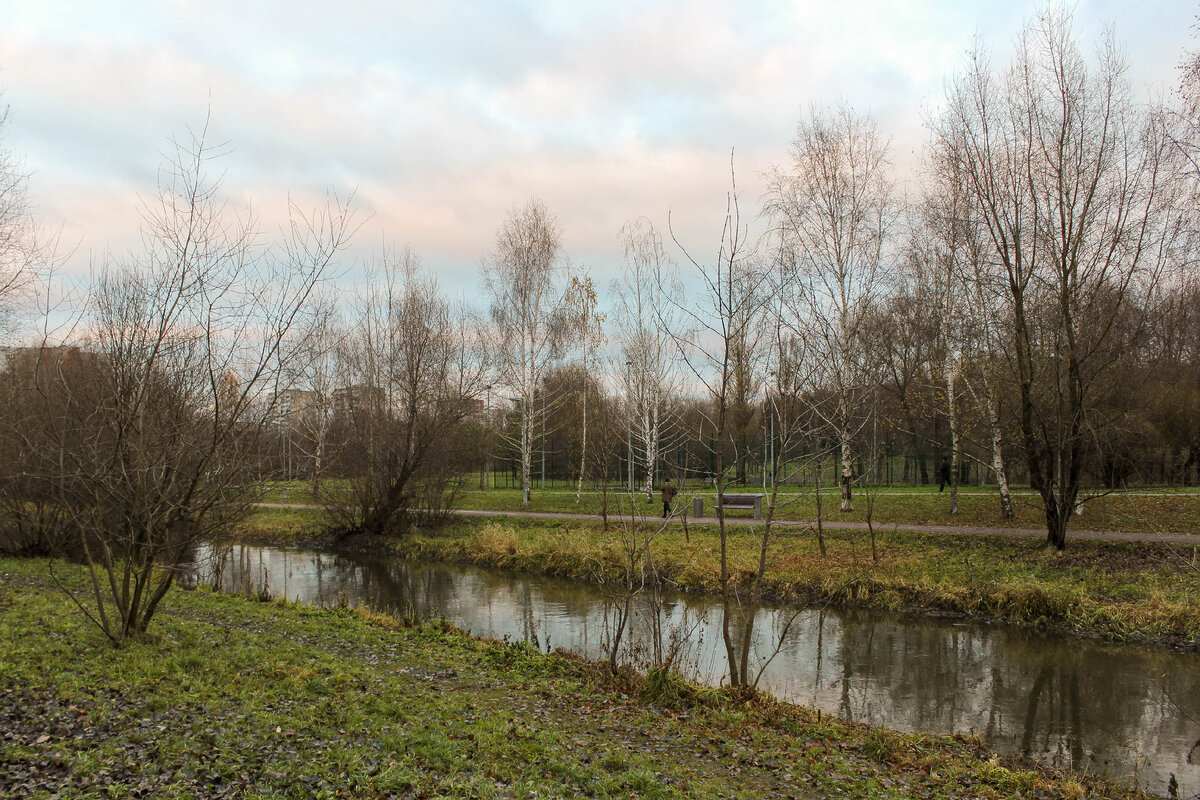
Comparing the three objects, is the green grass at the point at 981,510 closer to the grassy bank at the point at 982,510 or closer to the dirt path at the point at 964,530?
the grassy bank at the point at 982,510

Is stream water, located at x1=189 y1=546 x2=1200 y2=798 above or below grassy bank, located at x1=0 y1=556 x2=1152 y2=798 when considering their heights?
below

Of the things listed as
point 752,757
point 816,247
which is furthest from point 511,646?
point 816,247

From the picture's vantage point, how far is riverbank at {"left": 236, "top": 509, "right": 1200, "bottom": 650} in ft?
40.4

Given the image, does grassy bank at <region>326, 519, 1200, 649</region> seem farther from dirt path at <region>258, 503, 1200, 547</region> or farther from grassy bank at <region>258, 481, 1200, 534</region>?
grassy bank at <region>258, 481, 1200, 534</region>

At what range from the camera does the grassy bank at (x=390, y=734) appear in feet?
16.3

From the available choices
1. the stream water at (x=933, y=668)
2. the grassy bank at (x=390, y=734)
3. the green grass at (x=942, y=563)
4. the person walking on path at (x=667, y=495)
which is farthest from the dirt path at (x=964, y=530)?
the grassy bank at (x=390, y=734)

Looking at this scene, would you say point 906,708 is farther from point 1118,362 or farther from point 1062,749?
point 1118,362

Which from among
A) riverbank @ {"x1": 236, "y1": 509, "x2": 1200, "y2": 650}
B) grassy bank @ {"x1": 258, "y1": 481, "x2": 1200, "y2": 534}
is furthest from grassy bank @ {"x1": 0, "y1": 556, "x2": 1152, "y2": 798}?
grassy bank @ {"x1": 258, "y1": 481, "x2": 1200, "y2": 534}

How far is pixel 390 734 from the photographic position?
5.99 metres

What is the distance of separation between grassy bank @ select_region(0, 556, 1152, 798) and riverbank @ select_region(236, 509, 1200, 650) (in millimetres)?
2505

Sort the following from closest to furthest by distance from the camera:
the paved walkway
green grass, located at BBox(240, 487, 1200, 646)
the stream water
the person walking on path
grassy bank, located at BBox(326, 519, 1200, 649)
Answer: the stream water < grassy bank, located at BBox(326, 519, 1200, 649) < green grass, located at BBox(240, 487, 1200, 646) < the paved walkway < the person walking on path

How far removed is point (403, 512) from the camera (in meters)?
24.5

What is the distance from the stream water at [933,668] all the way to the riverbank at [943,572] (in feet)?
1.74

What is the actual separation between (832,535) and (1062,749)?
35.8 feet
